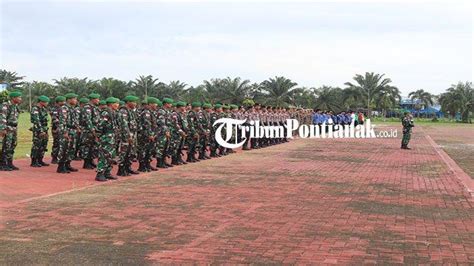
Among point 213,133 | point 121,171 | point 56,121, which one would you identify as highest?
point 56,121

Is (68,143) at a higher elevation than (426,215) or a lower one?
higher

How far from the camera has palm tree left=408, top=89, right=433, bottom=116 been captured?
6831 centimetres

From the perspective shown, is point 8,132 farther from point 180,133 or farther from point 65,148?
point 180,133

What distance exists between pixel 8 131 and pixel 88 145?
1743 mm

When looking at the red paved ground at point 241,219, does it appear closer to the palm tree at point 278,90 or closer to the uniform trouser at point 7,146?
the uniform trouser at point 7,146

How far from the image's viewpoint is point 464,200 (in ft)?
26.5

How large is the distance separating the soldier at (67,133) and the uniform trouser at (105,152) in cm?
125

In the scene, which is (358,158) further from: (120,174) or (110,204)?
(110,204)

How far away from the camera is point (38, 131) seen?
449 inches

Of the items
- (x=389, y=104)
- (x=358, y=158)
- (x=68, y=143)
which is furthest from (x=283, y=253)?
(x=389, y=104)

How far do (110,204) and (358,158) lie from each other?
372 inches

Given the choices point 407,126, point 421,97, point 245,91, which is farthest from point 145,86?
point 421,97

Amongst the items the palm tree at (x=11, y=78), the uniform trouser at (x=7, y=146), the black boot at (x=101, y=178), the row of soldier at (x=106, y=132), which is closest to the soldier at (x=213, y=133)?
the row of soldier at (x=106, y=132)

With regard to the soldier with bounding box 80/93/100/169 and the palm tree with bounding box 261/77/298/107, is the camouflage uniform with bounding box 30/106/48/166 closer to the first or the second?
the soldier with bounding box 80/93/100/169
